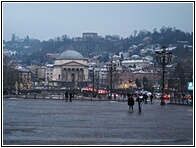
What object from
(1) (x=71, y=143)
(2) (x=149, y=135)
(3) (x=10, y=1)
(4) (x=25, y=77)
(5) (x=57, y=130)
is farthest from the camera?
(4) (x=25, y=77)

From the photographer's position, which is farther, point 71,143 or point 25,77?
point 25,77

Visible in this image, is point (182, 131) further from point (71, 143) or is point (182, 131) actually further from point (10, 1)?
point (10, 1)

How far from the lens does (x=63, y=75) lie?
199 metres

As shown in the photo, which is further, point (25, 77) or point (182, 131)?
point (25, 77)

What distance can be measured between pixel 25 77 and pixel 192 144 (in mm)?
178593

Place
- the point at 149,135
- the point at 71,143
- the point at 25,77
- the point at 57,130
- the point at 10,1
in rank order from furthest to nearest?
1. the point at 25,77
2. the point at 10,1
3. the point at 57,130
4. the point at 149,135
5. the point at 71,143

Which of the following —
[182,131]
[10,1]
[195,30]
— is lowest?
[182,131]

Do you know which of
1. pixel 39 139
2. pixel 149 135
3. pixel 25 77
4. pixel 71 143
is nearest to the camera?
pixel 71 143

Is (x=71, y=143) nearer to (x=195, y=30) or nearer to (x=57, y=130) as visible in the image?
(x=57, y=130)

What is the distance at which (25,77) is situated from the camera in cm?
19200

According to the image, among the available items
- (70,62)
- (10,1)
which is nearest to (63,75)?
(70,62)

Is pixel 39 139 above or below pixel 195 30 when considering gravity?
below

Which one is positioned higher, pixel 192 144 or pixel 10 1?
pixel 10 1

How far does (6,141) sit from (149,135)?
5.25m
